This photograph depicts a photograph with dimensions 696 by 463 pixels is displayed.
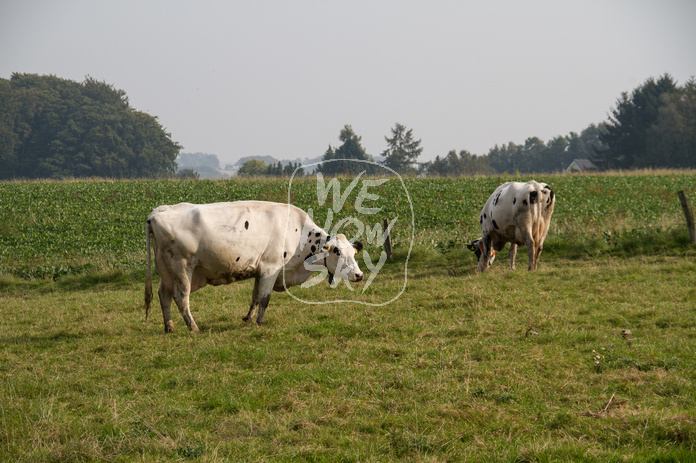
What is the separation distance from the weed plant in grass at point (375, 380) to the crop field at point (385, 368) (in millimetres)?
27

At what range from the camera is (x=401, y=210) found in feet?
88.3

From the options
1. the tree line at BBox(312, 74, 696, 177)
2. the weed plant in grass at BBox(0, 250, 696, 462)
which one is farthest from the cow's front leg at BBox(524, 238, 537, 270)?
the tree line at BBox(312, 74, 696, 177)

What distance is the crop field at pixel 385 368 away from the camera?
5.37m

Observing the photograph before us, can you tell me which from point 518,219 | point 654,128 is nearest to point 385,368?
point 518,219

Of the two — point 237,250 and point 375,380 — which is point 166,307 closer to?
point 237,250

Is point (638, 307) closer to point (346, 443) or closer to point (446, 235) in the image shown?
point (346, 443)

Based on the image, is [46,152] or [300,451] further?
[46,152]

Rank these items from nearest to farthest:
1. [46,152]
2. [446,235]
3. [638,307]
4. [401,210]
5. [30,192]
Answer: [638,307], [446,235], [401,210], [30,192], [46,152]

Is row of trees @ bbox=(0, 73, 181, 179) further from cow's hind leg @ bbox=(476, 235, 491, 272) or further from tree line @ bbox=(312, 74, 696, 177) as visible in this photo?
cow's hind leg @ bbox=(476, 235, 491, 272)

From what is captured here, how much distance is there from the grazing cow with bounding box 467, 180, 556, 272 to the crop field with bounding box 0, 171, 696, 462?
0.59 meters

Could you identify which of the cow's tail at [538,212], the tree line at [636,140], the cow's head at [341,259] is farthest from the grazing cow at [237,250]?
Answer: the tree line at [636,140]

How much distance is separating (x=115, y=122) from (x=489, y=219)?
3128 inches

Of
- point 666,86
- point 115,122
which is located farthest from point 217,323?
point 115,122

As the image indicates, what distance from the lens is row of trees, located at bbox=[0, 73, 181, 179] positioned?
78750mm
